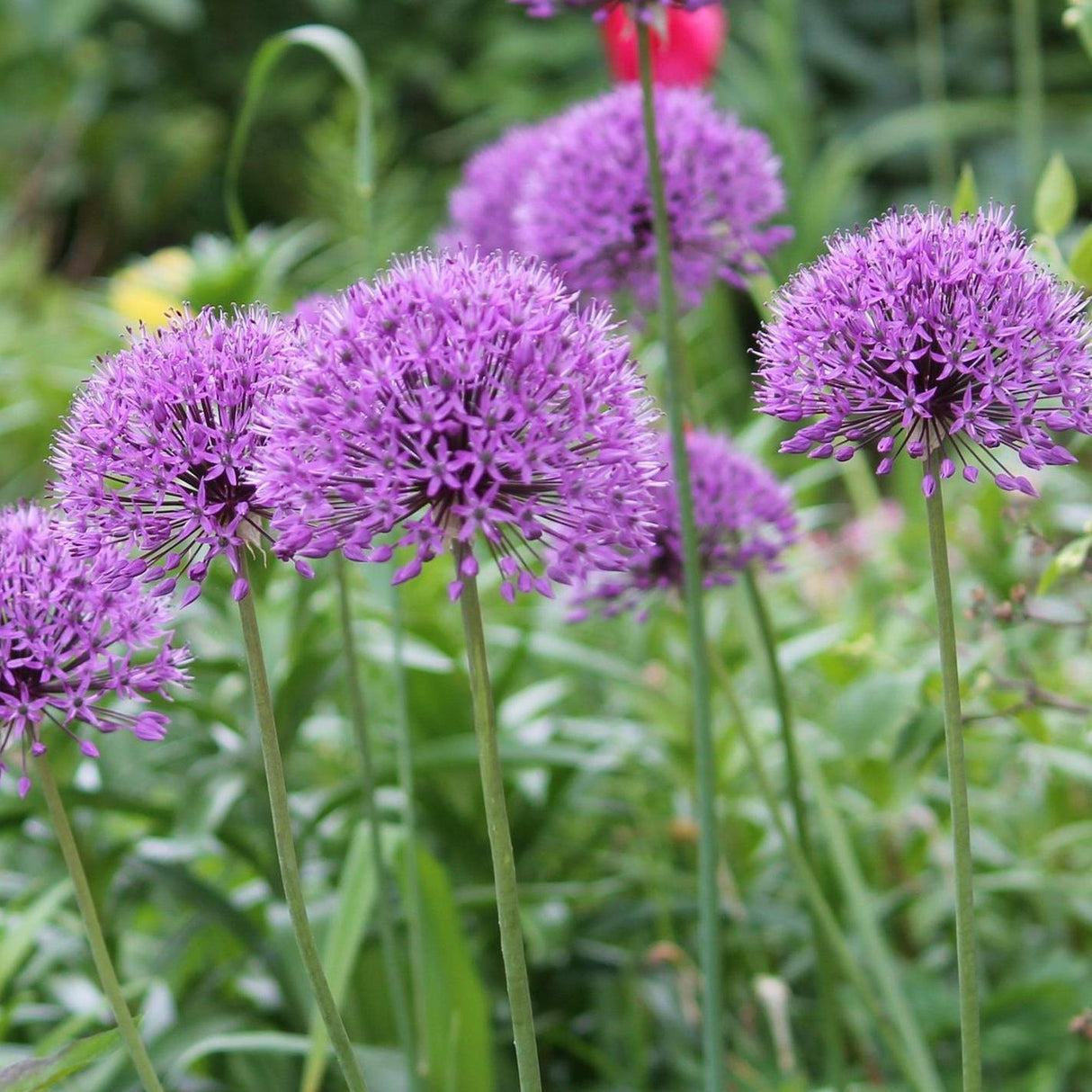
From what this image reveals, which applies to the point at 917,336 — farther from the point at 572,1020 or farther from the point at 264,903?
the point at 572,1020

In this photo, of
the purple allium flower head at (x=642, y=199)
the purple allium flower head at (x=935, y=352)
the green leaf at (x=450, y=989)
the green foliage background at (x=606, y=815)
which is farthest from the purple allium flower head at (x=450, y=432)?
the green leaf at (x=450, y=989)

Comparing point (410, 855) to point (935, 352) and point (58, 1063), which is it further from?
point (935, 352)

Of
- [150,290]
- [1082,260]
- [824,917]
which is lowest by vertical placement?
[824,917]

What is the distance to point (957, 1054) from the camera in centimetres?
212

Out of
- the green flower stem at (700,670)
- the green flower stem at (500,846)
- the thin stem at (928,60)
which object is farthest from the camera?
the thin stem at (928,60)

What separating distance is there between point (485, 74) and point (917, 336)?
6.37 m

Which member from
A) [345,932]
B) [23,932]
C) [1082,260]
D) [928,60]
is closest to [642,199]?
[1082,260]

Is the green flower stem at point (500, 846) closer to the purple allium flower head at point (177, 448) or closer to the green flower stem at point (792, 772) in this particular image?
the purple allium flower head at point (177, 448)

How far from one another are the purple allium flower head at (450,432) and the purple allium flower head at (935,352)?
15cm

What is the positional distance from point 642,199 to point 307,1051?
1.15 m

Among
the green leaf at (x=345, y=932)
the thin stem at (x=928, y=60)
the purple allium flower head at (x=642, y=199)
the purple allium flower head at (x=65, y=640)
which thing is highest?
the thin stem at (x=928, y=60)

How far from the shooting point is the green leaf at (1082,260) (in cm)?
150

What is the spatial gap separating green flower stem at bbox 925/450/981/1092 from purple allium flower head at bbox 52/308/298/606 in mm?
489

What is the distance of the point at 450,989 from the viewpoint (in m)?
1.75
